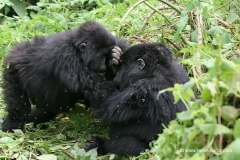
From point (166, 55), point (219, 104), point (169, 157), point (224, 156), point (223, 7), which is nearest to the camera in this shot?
point (224, 156)

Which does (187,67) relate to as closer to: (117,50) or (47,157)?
(117,50)

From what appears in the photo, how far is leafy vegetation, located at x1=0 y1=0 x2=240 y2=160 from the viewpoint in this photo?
200 cm

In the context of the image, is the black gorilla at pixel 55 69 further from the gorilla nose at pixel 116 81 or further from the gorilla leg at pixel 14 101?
the gorilla nose at pixel 116 81

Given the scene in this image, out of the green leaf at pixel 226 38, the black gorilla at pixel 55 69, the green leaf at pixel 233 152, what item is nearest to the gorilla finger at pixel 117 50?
the black gorilla at pixel 55 69

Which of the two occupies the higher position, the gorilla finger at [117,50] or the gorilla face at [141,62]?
the gorilla finger at [117,50]

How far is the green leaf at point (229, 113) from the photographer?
2021 mm

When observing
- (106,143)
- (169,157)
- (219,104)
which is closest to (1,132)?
(106,143)

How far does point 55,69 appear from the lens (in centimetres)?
399

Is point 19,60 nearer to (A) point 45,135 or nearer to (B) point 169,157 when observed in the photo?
(A) point 45,135

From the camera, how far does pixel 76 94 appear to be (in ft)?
13.5

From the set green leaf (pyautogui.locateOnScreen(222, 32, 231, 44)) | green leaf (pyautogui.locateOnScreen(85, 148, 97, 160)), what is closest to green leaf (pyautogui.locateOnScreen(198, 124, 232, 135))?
green leaf (pyautogui.locateOnScreen(85, 148, 97, 160))

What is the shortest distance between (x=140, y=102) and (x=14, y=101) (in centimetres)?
114

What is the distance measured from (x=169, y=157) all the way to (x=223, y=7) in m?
3.11

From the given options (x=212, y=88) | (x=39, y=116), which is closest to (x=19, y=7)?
(x=39, y=116)
